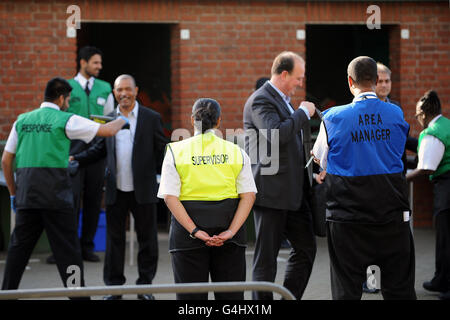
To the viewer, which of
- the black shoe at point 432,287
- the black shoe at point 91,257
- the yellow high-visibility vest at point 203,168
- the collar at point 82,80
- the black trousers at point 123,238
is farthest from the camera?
the collar at point 82,80

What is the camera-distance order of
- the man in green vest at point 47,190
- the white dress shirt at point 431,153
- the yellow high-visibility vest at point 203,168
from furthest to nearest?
the white dress shirt at point 431,153 < the man in green vest at point 47,190 < the yellow high-visibility vest at point 203,168

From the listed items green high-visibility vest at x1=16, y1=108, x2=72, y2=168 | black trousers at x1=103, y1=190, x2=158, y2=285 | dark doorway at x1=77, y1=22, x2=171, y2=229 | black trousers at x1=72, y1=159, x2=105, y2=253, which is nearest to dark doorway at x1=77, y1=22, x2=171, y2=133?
dark doorway at x1=77, y1=22, x2=171, y2=229

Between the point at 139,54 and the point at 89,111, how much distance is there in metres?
4.20

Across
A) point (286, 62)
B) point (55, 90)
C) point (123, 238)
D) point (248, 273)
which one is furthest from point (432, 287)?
point (55, 90)

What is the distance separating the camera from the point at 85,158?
7.64 m

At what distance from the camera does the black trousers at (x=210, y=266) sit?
5070 millimetres

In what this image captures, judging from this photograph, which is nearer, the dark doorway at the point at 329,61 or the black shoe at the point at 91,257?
the black shoe at the point at 91,257

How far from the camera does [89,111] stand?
9.72 meters

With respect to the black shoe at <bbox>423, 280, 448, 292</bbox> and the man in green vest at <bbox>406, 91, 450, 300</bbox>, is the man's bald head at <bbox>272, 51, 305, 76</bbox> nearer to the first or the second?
the man in green vest at <bbox>406, 91, 450, 300</bbox>

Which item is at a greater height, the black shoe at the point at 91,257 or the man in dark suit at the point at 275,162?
the man in dark suit at the point at 275,162

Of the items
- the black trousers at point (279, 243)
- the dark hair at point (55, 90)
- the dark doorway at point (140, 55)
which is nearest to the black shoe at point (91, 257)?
the dark hair at point (55, 90)

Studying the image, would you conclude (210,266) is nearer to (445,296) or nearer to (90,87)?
(445,296)

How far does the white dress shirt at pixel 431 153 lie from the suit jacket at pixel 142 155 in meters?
2.43

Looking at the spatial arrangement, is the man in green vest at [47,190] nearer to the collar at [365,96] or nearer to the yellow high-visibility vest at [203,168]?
the yellow high-visibility vest at [203,168]
